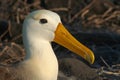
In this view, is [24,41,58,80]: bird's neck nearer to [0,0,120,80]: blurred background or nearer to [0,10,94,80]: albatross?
[0,10,94,80]: albatross

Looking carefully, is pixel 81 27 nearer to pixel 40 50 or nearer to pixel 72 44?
pixel 72 44

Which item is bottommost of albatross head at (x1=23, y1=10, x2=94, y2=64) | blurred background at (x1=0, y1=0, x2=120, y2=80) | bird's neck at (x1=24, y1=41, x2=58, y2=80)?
blurred background at (x1=0, y1=0, x2=120, y2=80)

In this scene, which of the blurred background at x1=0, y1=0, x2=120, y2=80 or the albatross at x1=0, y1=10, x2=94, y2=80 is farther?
the blurred background at x1=0, y1=0, x2=120, y2=80

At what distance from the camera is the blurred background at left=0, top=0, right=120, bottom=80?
7754 mm

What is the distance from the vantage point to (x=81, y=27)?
396 inches

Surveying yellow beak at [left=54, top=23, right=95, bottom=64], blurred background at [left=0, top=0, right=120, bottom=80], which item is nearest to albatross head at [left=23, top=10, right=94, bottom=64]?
yellow beak at [left=54, top=23, right=95, bottom=64]

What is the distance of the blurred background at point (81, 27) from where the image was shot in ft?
25.4

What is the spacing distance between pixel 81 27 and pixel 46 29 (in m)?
4.28

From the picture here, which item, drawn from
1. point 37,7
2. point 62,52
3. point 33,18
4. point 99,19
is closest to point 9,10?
point 37,7

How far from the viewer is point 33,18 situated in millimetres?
5809

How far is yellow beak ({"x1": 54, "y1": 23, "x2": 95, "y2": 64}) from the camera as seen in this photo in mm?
5781

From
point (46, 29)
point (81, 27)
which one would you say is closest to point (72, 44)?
point (46, 29)

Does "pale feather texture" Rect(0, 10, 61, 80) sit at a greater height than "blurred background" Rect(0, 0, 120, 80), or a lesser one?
greater

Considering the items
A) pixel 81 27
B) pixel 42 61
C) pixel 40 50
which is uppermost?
pixel 40 50
